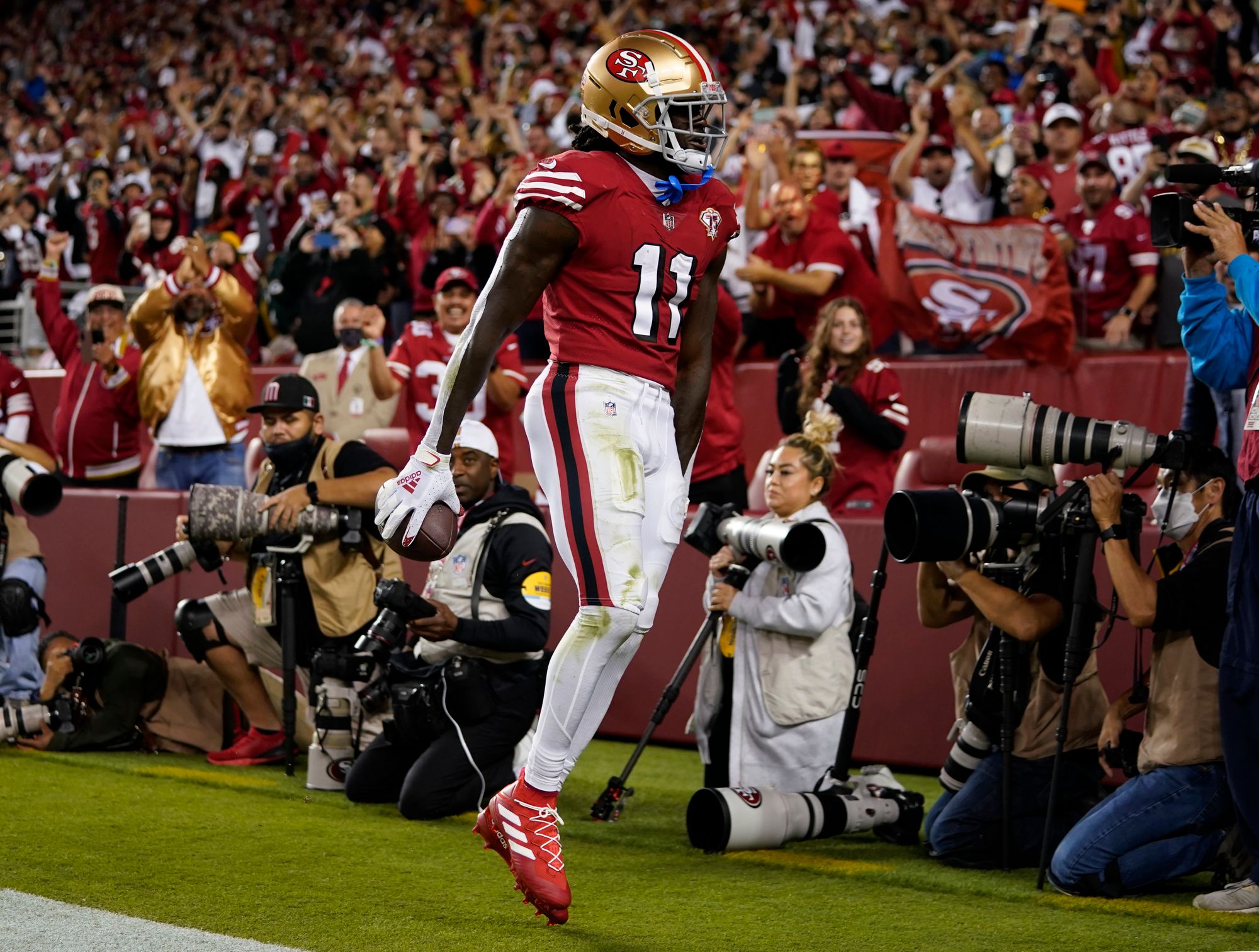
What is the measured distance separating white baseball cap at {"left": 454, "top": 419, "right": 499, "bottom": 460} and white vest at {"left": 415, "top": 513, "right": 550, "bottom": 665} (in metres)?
0.27

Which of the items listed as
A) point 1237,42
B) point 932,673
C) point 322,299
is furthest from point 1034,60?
point 932,673

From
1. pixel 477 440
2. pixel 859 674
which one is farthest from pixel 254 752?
pixel 859 674

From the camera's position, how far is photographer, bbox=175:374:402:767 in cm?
629

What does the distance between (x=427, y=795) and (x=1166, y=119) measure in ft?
20.3

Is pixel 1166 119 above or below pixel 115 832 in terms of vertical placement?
above

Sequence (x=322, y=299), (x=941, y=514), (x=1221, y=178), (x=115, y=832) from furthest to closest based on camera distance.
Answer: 1. (x=322, y=299)
2. (x=115, y=832)
3. (x=941, y=514)
4. (x=1221, y=178)

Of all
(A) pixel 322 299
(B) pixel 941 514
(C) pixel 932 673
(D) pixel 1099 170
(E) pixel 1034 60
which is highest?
(E) pixel 1034 60

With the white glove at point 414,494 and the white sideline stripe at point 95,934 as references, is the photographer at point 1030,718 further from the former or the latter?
the white sideline stripe at point 95,934

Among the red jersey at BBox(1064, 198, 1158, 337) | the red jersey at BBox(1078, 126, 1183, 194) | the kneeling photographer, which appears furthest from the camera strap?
the red jersey at BBox(1078, 126, 1183, 194)

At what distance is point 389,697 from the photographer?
607cm

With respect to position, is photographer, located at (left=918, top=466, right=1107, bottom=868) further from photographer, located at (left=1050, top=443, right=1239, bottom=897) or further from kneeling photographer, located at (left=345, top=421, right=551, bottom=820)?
kneeling photographer, located at (left=345, top=421, right=551, bottom=820)

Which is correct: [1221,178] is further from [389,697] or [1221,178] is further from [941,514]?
[389,697]

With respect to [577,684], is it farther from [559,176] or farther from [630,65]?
[630,65]

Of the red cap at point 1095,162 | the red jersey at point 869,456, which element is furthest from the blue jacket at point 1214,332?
the red cap at point 1095,162
